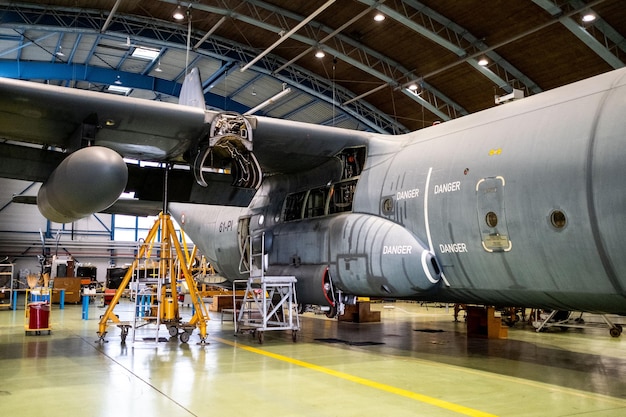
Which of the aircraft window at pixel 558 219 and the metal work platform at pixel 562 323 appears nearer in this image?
the aircraft window at pixel 558 219

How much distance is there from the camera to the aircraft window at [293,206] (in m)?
12.5

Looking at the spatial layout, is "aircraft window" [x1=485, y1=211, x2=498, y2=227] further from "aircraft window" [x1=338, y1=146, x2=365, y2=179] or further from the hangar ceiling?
the hangar ceiling

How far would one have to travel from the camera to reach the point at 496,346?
11.2 m

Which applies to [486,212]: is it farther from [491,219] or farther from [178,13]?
[178,13]

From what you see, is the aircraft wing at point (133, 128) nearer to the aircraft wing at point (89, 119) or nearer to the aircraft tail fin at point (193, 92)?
the aircraft wing at point (89, 119)

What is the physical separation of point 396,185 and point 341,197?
1.91m

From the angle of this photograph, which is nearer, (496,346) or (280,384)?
(280,384)

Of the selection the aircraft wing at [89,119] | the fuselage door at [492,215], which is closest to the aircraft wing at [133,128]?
the aircraft wing at [89,119]

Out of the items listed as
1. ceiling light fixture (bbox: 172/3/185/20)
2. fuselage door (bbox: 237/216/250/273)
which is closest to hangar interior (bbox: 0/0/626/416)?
ceiling light fixture (bbox: 172/3/185/20)

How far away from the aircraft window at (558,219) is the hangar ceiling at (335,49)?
1361cm

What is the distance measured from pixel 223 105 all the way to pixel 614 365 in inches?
1048

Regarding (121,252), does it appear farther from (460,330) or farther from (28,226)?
(460,330)

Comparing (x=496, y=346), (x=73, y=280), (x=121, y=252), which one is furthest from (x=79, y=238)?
(x=496, y=346)

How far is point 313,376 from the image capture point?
299 inches
